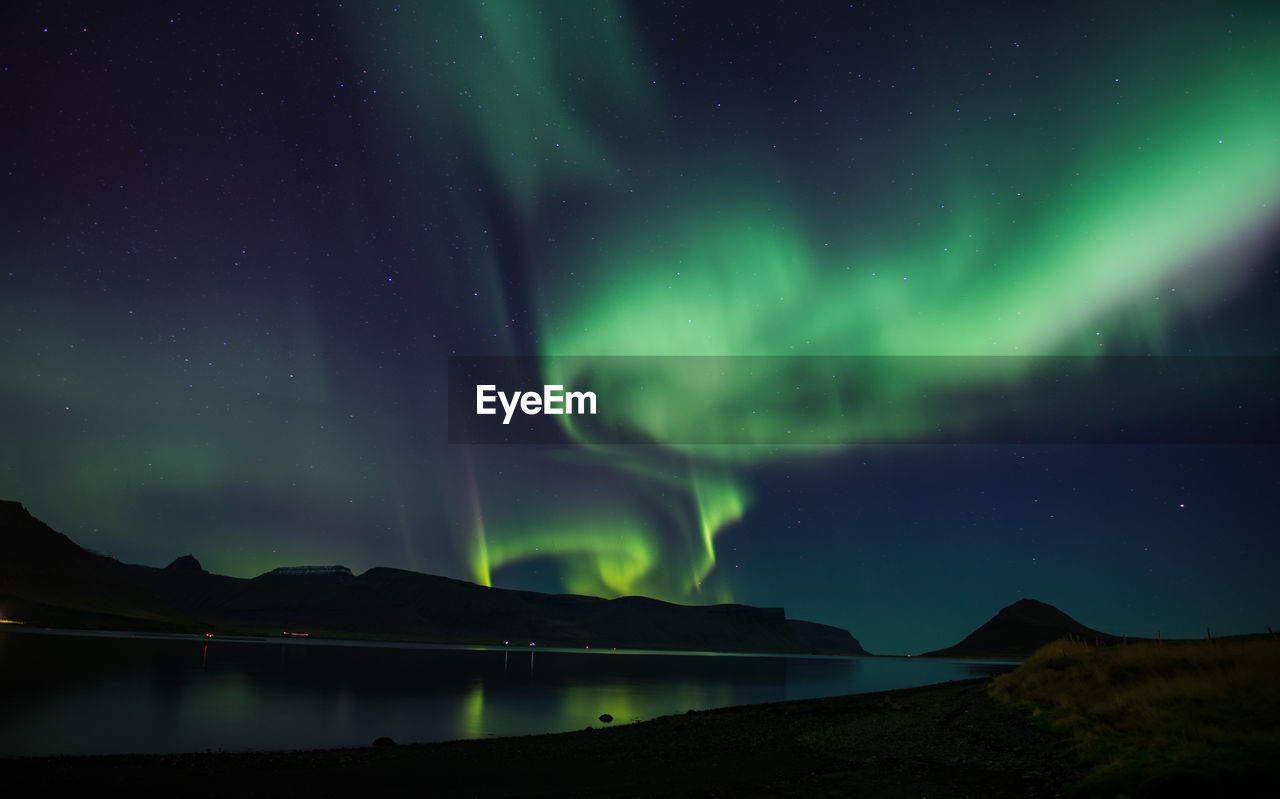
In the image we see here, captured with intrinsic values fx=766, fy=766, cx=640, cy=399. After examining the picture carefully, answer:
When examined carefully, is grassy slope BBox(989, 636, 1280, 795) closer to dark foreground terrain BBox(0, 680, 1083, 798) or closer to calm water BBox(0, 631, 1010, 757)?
dark foreground terrain BBox(0, 680, 1083, 798)

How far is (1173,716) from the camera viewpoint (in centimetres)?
1778

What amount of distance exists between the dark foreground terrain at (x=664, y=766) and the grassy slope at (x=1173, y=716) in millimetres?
1311

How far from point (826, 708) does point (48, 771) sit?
34960 mm

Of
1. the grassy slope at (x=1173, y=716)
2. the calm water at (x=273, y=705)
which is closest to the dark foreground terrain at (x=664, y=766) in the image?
the grassy slope at (x=1173, y=716)

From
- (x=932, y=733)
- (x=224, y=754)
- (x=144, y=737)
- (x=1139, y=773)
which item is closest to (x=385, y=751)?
→ (x=224, y=754)

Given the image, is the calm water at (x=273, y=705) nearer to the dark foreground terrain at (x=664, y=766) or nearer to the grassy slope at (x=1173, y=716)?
the dark foreground terrain at (x=664, y=766)

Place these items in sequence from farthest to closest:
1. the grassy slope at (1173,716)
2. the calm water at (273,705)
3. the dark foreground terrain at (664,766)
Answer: the calm water at (273,705), the dark foreground terrain at (664,766), the grassy slope at (1173,716)

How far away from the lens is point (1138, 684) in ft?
75.2

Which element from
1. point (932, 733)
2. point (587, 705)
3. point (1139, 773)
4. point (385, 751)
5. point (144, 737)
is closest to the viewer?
point (1139, 773)

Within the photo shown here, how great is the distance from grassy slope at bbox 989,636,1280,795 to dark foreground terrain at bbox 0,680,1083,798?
131cm

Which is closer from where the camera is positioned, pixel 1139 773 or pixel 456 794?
pixel 1139 773

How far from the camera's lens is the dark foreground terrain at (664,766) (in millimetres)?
18953

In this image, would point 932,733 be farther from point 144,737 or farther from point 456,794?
point 144,737

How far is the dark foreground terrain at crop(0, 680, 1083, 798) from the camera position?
19.0m
